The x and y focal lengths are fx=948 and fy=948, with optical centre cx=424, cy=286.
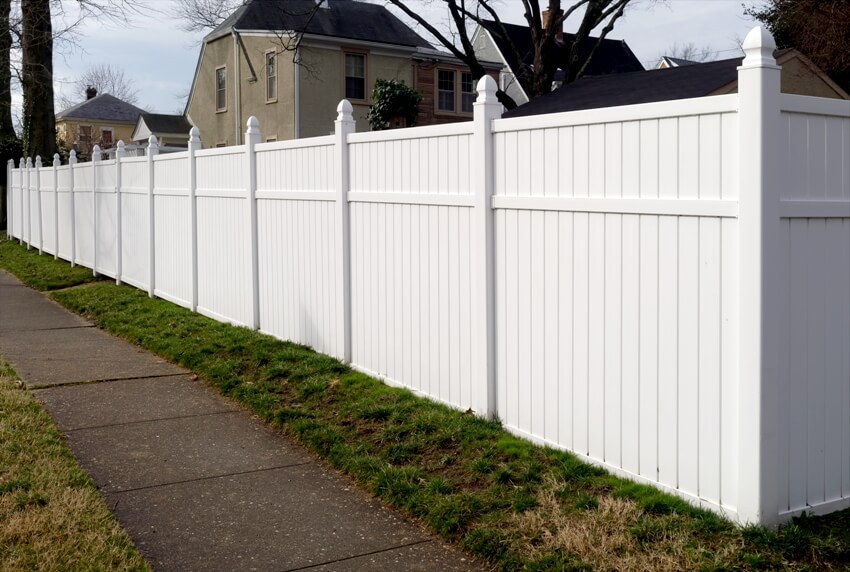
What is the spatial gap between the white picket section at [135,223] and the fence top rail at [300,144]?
413 cm

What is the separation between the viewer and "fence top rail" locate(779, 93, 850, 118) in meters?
4.09

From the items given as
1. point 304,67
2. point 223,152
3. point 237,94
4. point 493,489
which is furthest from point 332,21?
point 493,489

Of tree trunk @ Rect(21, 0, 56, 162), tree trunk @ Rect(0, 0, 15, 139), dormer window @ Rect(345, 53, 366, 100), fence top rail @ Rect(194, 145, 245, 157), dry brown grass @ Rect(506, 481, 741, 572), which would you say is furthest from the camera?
dormer window @ Rect(345, 53, 366, 100)

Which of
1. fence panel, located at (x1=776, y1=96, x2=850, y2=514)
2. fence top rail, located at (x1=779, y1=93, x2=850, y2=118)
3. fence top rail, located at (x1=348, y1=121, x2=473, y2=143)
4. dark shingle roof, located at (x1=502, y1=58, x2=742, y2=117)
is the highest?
dark shingle roof, located at (x1=502, y1=58, x2=742, y2=117)

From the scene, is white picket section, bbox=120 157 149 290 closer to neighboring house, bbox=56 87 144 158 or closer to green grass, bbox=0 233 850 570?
green grass, bbox=0 233 850 570

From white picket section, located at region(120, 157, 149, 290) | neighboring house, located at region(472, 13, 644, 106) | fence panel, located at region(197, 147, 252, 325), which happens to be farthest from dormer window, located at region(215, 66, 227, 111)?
fence panel, located at region(197, 147, 252, 325)

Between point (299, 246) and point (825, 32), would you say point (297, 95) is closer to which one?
point (825, 32)

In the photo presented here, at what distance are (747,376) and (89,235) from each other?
1371cm

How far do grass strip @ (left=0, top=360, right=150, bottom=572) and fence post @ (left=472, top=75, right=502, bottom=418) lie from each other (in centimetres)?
235

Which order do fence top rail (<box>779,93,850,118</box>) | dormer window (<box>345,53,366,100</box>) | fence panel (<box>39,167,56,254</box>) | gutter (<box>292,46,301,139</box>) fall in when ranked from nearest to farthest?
fence top rail (<box>779,93,850,118</box>), fence panel (<box>39,167,56,254</box>), gutter (<box>292,46,301,139</box>), dormer window (<box>345,53,366,100</box>)

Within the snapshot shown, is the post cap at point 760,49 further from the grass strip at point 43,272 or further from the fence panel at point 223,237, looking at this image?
the grass strip at point 43,272

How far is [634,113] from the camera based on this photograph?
15.2 ft

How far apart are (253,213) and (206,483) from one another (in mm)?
4232

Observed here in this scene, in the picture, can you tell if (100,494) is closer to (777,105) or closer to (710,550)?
(710,550)
